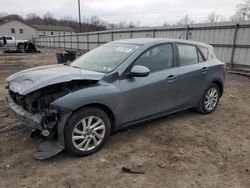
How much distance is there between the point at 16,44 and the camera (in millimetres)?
31594

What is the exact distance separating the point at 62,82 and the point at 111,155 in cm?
122

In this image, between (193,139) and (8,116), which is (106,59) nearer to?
(193,139)

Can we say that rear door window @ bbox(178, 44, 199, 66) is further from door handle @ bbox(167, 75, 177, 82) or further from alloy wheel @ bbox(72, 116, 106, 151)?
alloy wheel @ bbox(72, 116, 106, 151)

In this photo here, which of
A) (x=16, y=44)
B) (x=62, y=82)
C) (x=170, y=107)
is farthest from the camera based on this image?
(x=16, y=44)

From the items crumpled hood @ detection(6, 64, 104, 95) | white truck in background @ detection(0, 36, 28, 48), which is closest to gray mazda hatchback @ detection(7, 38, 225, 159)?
crumpled hood @ detection(6, 64, 104, 95)

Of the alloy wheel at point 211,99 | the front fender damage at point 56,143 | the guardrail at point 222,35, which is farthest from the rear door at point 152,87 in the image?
the guardrail at point 222,35

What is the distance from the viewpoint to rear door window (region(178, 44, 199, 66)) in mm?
4613

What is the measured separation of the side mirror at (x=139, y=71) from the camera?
3.70 metres

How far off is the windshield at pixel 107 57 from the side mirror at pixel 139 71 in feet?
0.87

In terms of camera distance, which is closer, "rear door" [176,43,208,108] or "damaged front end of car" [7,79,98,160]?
"damaged front end of car" [7,79,98,160]

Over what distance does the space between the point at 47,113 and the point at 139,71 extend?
4.68 feet

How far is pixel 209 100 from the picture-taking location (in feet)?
17.3

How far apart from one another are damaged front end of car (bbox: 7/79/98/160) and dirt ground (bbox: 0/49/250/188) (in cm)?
22

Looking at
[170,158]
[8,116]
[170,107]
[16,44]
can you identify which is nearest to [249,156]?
[170,158]
